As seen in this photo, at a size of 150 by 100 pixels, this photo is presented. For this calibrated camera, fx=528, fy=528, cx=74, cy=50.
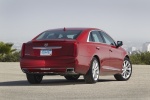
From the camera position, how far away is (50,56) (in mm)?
13016

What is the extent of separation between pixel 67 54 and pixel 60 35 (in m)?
0.90

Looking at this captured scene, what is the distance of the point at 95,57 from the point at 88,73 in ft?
2.05

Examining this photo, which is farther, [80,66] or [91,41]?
[91,41]

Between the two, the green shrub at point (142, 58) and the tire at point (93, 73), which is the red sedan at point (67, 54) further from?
the green shrub at point (142, 58)

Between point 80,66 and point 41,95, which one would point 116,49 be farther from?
point 41,95

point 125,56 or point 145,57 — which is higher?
point 125,56

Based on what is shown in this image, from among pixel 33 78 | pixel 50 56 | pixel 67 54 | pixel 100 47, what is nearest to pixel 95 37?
pixel 100 47

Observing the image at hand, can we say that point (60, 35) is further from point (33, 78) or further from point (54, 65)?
point (33, 78)

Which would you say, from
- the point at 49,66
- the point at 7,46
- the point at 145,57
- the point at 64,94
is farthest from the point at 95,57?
the point at 7,46

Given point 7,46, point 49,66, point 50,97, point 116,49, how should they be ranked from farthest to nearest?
point 7,46
point 116,49
point 49,66
point 50,97

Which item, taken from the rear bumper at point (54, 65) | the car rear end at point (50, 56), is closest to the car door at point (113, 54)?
the car rear end at point (50, 56)

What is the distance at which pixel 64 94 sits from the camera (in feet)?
35.7

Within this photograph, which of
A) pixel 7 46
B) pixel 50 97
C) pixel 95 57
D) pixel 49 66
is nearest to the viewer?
pixel 50 97

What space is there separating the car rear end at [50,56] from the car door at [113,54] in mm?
1766
